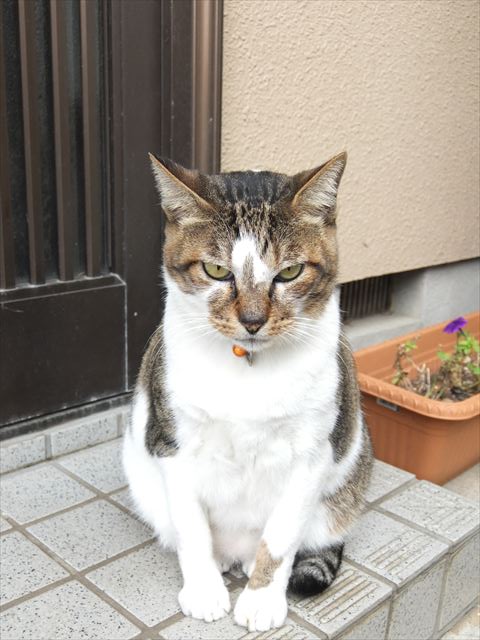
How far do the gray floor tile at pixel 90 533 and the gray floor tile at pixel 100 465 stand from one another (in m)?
0.14

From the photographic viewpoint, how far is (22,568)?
181 centimetres

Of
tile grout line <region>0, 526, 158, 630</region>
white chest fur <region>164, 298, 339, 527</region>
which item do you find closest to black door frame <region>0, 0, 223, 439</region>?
tile grout line <region>0, 526, 158, 630</region>

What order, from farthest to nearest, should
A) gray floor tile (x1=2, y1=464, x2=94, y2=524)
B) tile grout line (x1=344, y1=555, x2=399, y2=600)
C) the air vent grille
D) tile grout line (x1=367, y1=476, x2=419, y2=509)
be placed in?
the air vent grille < tile grout line (x1=367, y1=476, x2=419, y2=509) < gray floor tile (x1=2, y1=464, x2=94, y2=524) < tile grout line (x1=344, y1=555, x2=399, y2=600)

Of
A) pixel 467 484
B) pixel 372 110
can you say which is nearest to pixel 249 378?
pixel 467 484

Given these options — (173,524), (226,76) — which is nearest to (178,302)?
(173,524)

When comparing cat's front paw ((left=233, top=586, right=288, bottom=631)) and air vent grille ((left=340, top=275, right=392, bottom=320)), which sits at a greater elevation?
air vent grille ((left=340, top=275, right=392, bottom=320))

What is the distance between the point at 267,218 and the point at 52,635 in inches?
44.4

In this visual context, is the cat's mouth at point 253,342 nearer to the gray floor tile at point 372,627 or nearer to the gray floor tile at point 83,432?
the gray floor tile at point 372,627

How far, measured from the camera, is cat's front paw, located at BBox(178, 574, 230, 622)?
5.41ft

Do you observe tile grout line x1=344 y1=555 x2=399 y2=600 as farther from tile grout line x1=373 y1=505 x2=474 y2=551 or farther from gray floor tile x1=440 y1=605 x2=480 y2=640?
gray floor tile x1=440 y1=605 x2=480 y2=640

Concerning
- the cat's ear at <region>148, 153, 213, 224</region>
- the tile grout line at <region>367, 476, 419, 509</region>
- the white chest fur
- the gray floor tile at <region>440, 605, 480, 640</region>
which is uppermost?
the cat's ear at <region>148, 153, 213, 224</region>

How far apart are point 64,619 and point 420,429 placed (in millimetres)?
1535

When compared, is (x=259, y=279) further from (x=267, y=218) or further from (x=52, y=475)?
(x=52, y=475)

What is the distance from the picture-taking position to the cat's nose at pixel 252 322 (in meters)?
1.42
